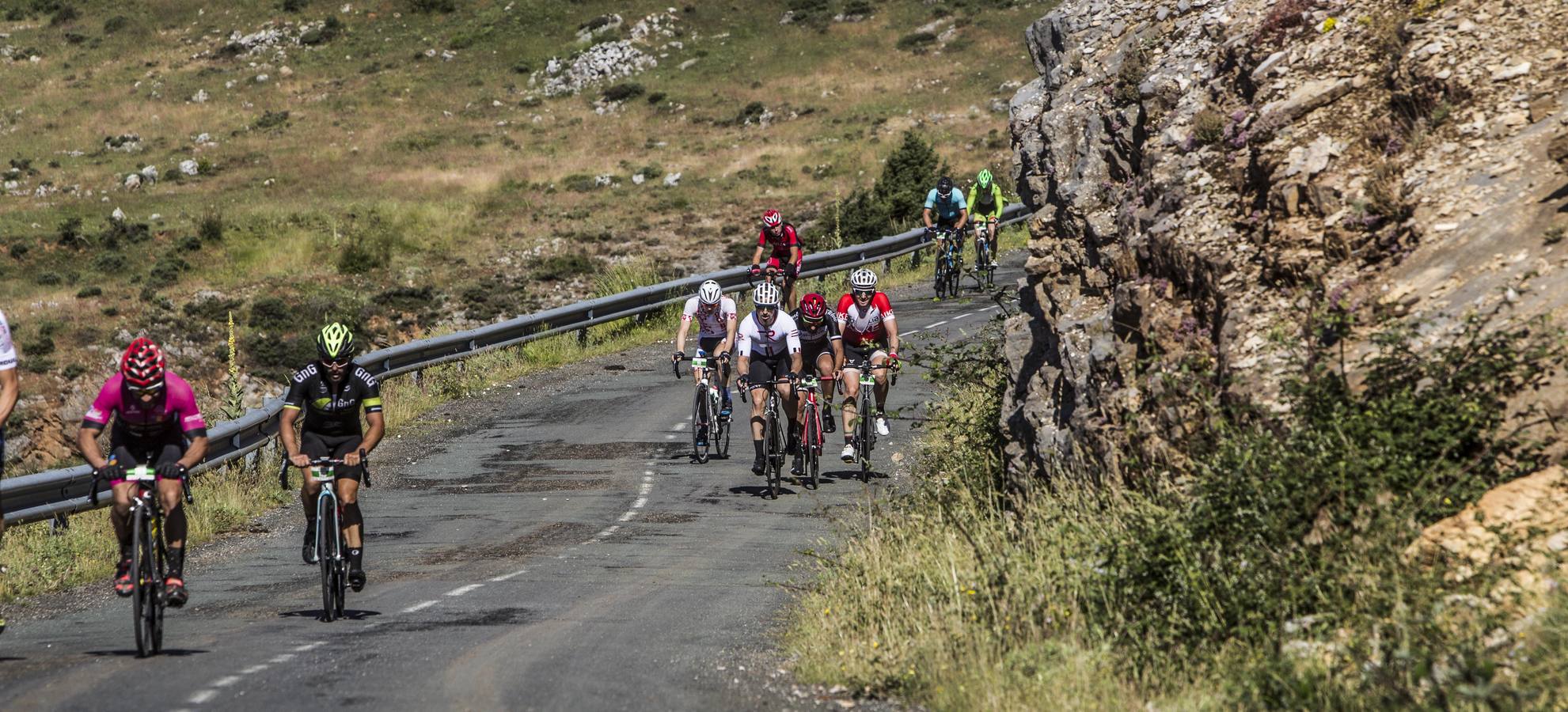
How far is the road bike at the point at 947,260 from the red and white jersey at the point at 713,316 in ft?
33.4

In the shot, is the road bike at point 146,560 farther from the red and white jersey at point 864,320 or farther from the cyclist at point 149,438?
the red and white jersey at point 864,320

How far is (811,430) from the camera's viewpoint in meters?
16.8

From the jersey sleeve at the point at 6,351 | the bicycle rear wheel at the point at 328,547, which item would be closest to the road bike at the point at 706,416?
the bicycle rear wheel at the point at 328,547

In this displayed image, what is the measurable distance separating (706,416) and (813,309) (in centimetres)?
202

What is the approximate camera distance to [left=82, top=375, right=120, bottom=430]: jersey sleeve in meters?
9.41

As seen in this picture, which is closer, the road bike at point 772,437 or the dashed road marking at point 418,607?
the dashed road marking at point 418,607

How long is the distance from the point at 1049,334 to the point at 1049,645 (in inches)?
181

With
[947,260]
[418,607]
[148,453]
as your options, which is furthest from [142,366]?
[947,260]

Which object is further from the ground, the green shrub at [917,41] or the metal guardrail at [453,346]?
the green shrub at [917,41]

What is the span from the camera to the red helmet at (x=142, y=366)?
371 inches

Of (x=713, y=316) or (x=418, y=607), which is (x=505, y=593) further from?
(x=713, y=316)

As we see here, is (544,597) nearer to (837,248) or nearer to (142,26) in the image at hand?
(837,248)

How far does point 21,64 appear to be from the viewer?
7325 cm

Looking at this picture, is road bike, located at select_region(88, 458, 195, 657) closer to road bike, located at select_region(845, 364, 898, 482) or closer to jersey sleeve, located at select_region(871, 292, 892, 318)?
road bike, located at select_region(845, 364, 898, 482)
